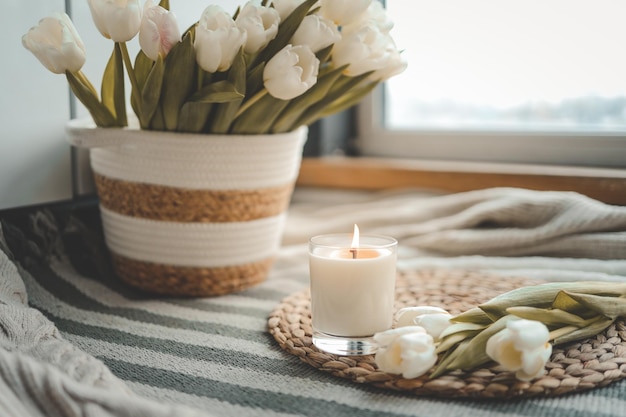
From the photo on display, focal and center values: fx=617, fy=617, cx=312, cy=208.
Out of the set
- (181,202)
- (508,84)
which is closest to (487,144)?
(508,84)

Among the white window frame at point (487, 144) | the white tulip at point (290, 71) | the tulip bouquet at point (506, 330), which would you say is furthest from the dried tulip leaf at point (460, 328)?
the white window frame at point (487, 144)

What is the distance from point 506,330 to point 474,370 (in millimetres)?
54

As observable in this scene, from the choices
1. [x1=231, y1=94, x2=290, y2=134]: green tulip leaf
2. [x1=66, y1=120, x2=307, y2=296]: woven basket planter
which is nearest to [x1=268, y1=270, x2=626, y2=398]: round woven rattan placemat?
[x1=66, y1=120, x2=307, y2=296]: woven basket planter

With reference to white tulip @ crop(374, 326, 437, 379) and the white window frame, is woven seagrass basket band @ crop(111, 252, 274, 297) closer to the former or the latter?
white tulip @ crop(374, 326, 437, 379)

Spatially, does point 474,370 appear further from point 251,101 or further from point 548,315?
point 251,101

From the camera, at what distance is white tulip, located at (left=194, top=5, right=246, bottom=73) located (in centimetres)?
61

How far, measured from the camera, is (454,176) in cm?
109

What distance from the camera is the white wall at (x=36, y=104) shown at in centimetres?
74

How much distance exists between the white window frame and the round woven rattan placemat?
483 millimetres

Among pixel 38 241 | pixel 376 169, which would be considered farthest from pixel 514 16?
pixel 38 241

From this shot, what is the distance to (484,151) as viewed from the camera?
1.18 meters

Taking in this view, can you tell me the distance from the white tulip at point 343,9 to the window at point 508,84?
18.8 inches

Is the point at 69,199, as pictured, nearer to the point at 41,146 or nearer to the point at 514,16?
the point at 41,146

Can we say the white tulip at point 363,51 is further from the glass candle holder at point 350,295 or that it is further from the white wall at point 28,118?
the white wall at point 28,118
